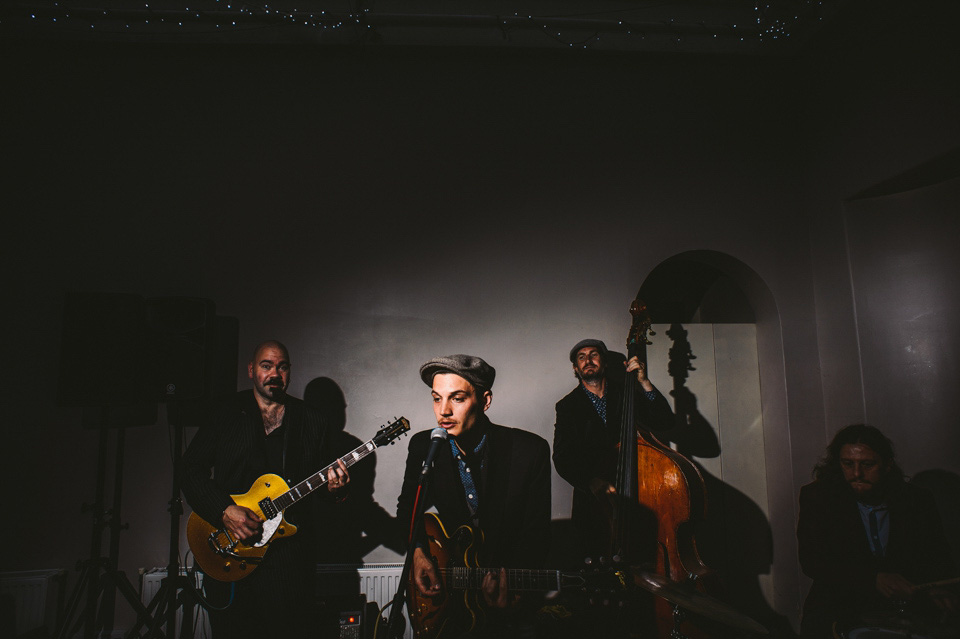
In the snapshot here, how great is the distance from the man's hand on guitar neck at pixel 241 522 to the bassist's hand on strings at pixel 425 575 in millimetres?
979

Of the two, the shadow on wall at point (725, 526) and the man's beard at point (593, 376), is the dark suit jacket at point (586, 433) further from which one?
the shadow on wall at point (725, 526)

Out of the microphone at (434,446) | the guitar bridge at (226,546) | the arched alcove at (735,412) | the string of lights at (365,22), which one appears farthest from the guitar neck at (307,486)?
the string of lights at (365,22)

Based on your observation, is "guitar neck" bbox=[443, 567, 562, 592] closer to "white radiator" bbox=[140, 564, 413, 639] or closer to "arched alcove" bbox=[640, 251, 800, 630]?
"white radiator" bbox=[140, 564, 413, 639]

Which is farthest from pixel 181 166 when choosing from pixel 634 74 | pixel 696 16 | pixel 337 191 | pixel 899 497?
pixel 899 497

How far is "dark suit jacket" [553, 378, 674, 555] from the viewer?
3256 millimetres

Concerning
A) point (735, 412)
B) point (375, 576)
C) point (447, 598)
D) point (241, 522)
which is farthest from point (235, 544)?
A: point (735, 412)

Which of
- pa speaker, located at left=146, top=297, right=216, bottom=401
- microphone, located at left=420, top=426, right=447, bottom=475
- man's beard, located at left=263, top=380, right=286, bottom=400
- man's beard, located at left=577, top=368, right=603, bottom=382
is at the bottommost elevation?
microphone, located at left=420, top=426, right=447, bottom=475

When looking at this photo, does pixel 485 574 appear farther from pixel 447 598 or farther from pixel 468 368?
pixel 468 368

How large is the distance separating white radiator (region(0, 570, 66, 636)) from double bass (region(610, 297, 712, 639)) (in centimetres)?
376

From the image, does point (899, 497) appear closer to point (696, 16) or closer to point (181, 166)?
point (696, 16)

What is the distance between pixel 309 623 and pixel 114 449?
1964 mm

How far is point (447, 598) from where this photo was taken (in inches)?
102

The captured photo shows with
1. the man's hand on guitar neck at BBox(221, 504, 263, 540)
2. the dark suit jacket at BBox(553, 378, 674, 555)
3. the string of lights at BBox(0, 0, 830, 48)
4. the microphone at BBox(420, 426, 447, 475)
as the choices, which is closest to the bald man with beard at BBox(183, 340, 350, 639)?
the man's hand on guitar neck at BBox(221, 504, 263, 540)

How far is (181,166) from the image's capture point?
3.99 meters
